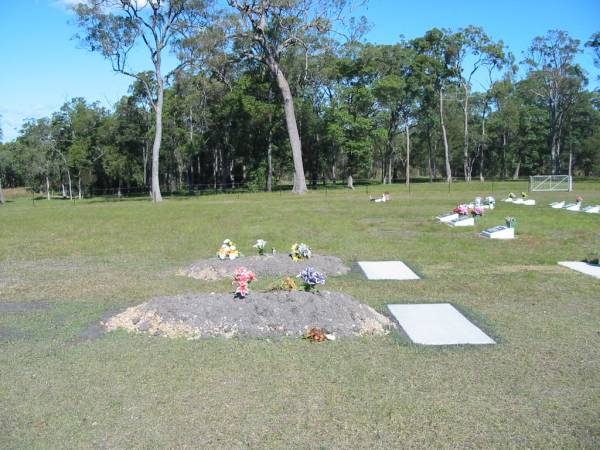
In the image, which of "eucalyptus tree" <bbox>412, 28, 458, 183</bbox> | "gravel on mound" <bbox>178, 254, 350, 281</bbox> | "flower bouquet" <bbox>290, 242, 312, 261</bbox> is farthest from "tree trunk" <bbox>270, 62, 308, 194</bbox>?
"flower bouquet" <bbox>290, 242, 312, 261</bbox>

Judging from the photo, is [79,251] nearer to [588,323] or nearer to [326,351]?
[326,351]

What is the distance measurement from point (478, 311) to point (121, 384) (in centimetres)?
528

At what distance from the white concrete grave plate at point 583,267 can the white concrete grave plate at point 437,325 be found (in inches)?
166

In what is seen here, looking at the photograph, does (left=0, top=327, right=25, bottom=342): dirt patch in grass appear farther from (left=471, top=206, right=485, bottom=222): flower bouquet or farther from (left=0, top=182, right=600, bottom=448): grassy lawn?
(left=471, top=206, right=485, bottom=222): flower bouquet

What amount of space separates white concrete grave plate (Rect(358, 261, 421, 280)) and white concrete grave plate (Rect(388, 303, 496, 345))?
2.23 metres

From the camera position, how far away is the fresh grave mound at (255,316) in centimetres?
686

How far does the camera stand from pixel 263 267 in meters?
10.7

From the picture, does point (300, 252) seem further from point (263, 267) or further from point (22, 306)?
point (22, 306)

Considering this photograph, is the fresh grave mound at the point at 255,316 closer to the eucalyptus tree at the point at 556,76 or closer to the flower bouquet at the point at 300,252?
the flower bouquet at the point at 300,252

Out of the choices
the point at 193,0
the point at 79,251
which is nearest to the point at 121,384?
the point at 79,251

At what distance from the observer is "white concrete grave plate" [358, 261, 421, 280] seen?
10650mm

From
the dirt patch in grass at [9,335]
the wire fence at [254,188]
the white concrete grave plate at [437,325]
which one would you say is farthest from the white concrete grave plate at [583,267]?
the wire fence at [254,188]

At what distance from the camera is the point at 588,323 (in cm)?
736

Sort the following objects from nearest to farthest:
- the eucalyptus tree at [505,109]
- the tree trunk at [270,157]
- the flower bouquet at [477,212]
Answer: the flower bouquet at [477,212] → the tree trunk at [270,157] → the eucalyptus tree at [505,109]
